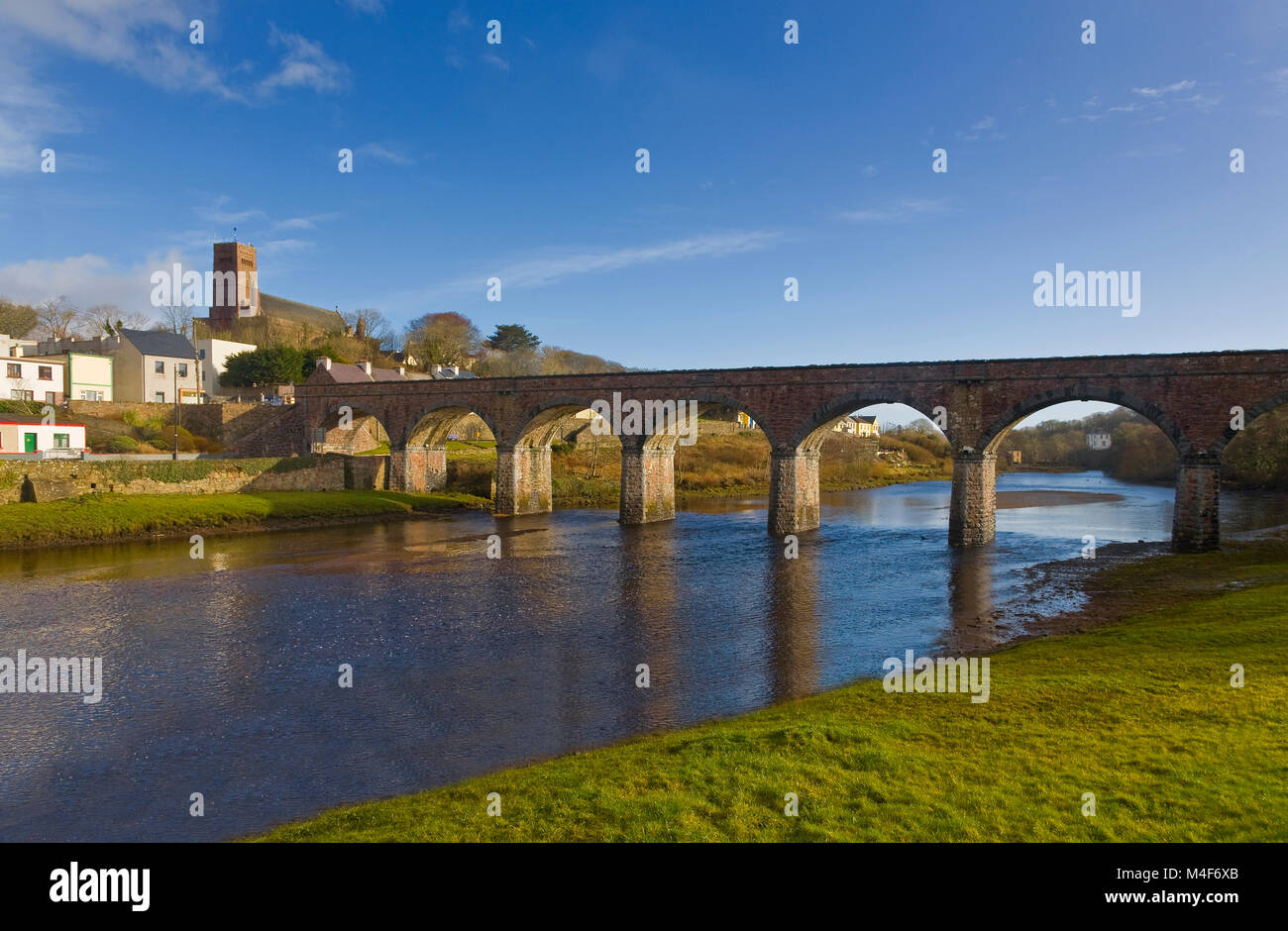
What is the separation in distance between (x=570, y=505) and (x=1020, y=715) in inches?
1855

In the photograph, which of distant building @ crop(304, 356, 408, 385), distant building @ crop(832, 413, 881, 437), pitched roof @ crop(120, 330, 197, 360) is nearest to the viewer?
distant building @ crop(304, 356, 408, 385)

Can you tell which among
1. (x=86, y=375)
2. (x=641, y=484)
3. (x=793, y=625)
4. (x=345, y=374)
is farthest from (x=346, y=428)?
(x=793, y=625)

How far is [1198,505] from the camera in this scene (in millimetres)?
31609

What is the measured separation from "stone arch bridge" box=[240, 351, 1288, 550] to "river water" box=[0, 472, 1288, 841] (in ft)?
15.3

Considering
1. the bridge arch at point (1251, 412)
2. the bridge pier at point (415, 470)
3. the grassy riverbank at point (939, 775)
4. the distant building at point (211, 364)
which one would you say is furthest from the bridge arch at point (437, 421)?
the grassy riverbank at point (939, 775)

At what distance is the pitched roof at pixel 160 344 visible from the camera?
65.1 meters

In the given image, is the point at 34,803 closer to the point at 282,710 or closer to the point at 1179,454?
the point at 282,710

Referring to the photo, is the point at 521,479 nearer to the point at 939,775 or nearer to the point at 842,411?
the point at 842,411

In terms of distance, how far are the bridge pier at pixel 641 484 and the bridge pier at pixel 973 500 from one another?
1710 cm

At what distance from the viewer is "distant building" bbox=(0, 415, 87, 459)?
A: 4247 cm

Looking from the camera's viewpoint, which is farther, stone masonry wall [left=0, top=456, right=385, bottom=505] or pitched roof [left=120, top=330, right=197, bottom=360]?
pitched roof [left=120, top=330, right=197, bottom=360]

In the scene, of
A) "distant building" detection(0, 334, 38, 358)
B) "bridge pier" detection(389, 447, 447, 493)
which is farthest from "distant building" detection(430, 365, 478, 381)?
"distant building" detection(0, 334, 38, 358)

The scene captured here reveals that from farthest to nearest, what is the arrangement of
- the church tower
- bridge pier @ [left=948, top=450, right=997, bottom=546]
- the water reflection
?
1. the church tower
2. bridge pier @ [left=948, top=450, right=997, bottom=546]
3. the water reflection

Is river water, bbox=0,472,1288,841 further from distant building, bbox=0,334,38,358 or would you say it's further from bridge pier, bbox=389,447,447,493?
distant building, bbox=0,334,38,358
